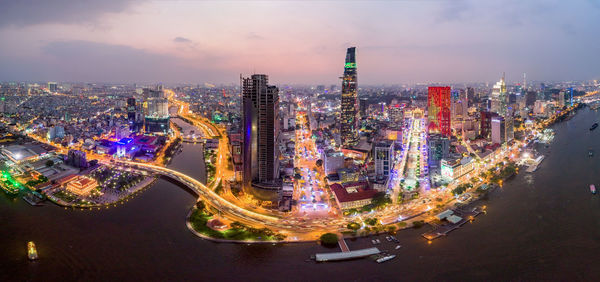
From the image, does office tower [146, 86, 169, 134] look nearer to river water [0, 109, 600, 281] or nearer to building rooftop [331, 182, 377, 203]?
river water [0, 109, 600, 281]

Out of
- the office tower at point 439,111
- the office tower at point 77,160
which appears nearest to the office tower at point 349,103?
the office tower at point 439,111

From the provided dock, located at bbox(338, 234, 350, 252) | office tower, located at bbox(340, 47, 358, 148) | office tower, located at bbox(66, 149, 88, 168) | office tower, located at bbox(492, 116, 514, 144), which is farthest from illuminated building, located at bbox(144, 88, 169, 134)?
office tower, located at bbox(492, 116, 514, 144)

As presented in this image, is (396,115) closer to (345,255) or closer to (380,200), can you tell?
(380,200)

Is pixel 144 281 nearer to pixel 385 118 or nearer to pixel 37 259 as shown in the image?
pixel 37 259

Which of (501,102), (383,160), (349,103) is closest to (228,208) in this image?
(383,160)

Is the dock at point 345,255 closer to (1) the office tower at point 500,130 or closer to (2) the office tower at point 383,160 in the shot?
(2) the office tower at point 383,160
